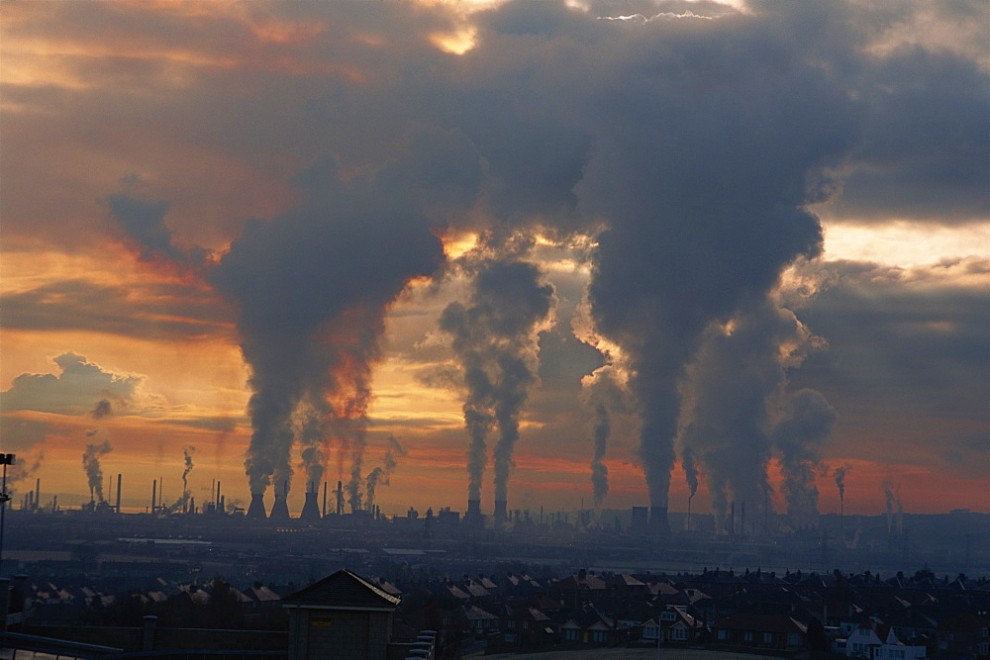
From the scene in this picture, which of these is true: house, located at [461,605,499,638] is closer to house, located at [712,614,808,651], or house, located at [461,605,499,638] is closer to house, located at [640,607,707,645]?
house, located at [640,607,707,645]

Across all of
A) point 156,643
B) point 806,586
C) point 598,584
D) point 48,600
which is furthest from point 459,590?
point 156,643

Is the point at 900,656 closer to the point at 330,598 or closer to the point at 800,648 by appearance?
the point at 800,648

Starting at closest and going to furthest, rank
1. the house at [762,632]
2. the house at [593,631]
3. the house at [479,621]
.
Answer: the house at [762,632]
the house at [479,621]
the house at [593,631]

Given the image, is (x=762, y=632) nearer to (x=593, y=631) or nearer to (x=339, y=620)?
(x=593, y=631)

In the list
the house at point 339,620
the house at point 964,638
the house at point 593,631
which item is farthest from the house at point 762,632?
the house at point 339,620

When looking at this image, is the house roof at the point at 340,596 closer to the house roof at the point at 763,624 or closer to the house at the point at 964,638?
the house at the point at 964,638

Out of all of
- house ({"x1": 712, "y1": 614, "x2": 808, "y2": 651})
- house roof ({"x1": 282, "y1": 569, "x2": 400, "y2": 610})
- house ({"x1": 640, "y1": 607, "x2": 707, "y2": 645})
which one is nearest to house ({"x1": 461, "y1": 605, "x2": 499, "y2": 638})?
house ({"x1": 640, "y1": 607, "x2": 707, "y2": 645})
